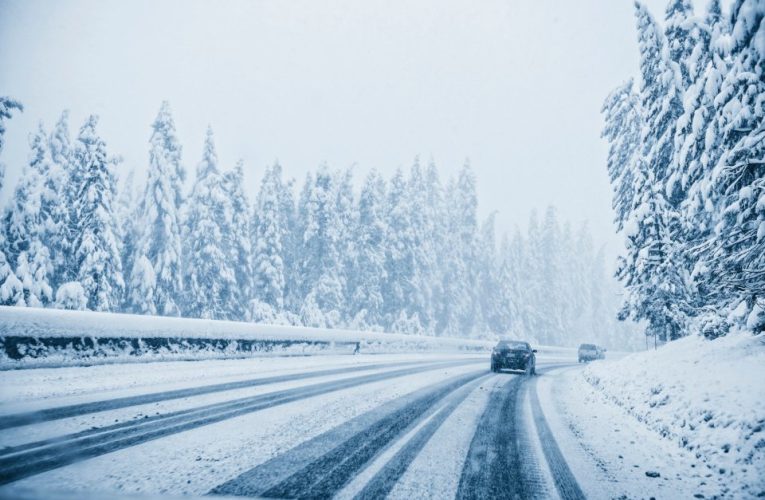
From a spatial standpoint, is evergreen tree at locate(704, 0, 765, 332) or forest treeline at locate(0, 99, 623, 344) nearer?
evergreen tree at locate(704, 0, 765, 332)

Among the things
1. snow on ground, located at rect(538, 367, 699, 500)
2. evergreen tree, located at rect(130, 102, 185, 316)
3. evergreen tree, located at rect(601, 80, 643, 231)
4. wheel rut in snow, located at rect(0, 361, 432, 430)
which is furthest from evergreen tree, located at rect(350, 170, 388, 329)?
snow on ground, located at rect(538, 367, 699, 500)

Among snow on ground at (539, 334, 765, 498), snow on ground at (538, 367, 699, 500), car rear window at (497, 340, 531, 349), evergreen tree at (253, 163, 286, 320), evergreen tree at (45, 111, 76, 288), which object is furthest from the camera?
evergreen tree at (253, 163, 286, 320)

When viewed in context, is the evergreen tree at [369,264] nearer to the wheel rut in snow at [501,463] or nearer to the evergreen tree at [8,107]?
the evergreen tree at [8,107]

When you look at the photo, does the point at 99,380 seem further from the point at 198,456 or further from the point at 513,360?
the point at 513,360

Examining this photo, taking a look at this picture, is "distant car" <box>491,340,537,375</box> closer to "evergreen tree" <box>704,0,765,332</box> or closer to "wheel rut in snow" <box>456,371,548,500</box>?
"evergreen tree" <box>704,0,765,332</box>

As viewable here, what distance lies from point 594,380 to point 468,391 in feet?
Result: 19.7

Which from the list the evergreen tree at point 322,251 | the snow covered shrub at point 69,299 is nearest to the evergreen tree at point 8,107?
the snow covered shrub at point 69,299

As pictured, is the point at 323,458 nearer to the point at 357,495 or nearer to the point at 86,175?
the point at 357,495

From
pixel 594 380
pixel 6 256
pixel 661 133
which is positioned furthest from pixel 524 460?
pixel 6 256

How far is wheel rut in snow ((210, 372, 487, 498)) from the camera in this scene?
3.57 meters

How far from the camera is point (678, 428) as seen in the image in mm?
6430

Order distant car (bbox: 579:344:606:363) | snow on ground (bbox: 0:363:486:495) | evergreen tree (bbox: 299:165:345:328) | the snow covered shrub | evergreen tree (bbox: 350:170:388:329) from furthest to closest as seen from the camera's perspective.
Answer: evergreen tree (bbox: 350:170:388:329) < evergreen tree (bbox: 299:165:345:328) < distant car (bbox: 579:344:606:363) < the snow covered shrub < snow on ground (bbox: 0:363:486:495)

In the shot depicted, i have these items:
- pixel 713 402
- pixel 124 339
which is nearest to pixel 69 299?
pixel 124 339

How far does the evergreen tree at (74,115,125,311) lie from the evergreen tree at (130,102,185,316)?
4276mm
